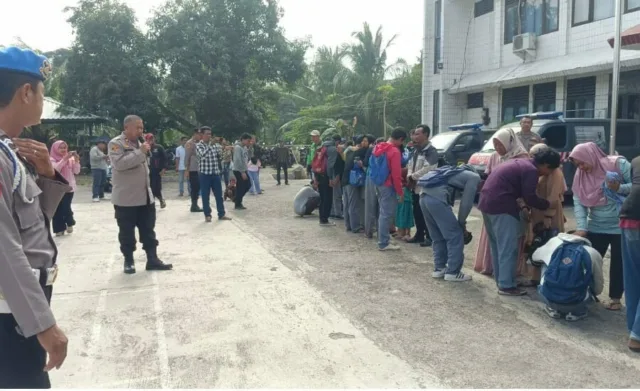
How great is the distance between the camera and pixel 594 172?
16.9ft

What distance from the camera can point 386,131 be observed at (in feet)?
98.9

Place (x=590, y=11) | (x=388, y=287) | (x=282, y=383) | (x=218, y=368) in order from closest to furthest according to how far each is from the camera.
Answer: (x=282, y=383), (x=218, y=368), (x=388, y=287), (x=590, y=11)

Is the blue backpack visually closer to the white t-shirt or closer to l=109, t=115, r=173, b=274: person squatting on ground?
l=109, t=115, r=173, b=274: person squatting on ground

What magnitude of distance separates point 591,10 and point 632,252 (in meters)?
14.1

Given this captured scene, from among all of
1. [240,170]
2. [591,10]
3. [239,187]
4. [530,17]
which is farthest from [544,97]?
[239,187]

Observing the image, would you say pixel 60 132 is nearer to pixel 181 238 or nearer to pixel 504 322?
pixel 181 238

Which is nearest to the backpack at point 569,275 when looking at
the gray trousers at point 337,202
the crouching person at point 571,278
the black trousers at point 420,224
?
the crouching person at point 571,278

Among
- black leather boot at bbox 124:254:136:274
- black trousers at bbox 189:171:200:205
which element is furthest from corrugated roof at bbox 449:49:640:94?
black leather boot at bbox 124:254:136:274

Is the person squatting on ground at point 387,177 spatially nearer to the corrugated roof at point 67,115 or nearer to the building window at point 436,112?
the building window at point 436,112

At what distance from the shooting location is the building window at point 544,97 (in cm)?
1730

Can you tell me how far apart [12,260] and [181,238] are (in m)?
7.17

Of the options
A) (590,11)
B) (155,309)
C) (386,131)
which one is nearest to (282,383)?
(155,309)

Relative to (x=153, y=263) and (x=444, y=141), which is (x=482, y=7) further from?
(x=153, y=263)

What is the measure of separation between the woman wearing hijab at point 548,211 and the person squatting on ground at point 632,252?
4.80ft
